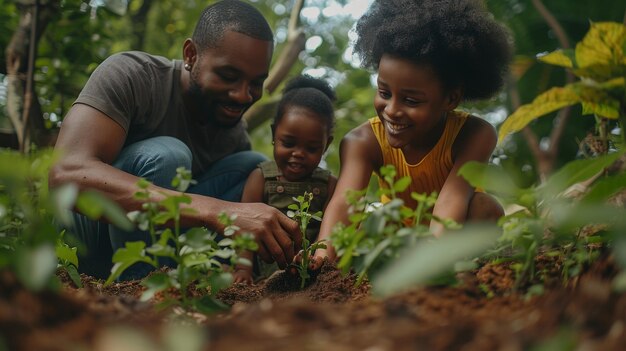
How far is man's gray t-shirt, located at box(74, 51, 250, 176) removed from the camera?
239 centimetres

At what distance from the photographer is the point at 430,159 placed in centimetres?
244

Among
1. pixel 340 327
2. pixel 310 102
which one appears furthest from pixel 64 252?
pixel 310 102

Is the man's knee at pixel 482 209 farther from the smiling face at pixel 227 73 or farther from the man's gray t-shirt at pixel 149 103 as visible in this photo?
the man's gray t-shirt at pixel 149 103

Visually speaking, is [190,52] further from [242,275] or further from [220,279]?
[220,279]

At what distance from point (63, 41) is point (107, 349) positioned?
9.74ft

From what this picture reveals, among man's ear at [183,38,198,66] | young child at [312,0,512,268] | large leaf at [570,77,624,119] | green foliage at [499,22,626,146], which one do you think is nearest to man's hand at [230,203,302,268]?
young child at [312,0,512,268]

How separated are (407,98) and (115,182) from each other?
1029 millimetres

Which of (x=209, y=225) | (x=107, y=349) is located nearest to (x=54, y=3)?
(x=209, y=225)

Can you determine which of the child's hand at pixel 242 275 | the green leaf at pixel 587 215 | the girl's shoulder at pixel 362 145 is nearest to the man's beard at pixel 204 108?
the girl's shoulder at pixel 362 145

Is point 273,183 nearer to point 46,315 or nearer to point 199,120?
point 199,120

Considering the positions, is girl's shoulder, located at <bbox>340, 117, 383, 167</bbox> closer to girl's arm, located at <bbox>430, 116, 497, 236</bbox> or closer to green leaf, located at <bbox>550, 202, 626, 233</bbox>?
girl's arm, located at <bbox>430, 116, 497, 236</bbox>

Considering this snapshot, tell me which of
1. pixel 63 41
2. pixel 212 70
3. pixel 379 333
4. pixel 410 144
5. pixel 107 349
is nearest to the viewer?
pixel 107 349

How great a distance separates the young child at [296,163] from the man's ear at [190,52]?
1.57 feet

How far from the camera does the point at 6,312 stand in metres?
0.67
